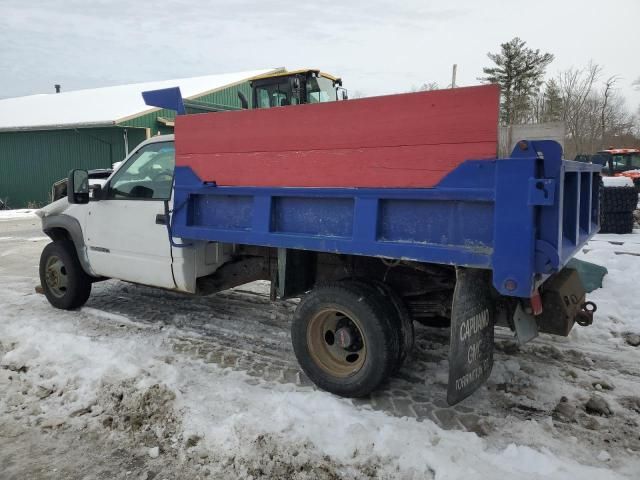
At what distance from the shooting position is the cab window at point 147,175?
4898 mm

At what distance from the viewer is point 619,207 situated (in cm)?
1028

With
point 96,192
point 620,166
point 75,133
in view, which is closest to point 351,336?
point 96,192

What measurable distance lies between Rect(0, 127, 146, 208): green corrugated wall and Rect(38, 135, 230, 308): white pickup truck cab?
16239mm

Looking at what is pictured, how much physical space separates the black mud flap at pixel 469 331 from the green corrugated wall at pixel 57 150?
19.8 meters

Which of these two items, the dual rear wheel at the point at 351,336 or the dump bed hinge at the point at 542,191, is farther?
the dual rear wheel at the point at 351,336

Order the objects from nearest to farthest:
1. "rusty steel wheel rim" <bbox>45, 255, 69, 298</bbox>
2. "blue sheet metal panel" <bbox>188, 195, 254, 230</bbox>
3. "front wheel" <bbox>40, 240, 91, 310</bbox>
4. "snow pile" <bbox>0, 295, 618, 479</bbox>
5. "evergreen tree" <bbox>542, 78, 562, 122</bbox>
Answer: "snow pile" <bbox>0, 295, 618, 479</bbox>, "blue sheet metal panel" <bbox>188, 195, 254, 230</bbox>, "front wheel" <bbox>40, 240, 91, 310</bbox>, "rusty steel wheel rim" <bbox>45, 255, 69, 298</bbox>, "evergreen tree" <bbox>542, 78, 562, 122</bbox>

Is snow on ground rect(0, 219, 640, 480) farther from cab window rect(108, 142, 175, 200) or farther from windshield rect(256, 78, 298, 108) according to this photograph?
windshield rect(256, 78, 298, 108)

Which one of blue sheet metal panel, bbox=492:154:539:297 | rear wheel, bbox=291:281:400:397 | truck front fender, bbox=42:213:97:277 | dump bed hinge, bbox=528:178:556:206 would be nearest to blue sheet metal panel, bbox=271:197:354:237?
rear wheel, bbox=291:281:400:397

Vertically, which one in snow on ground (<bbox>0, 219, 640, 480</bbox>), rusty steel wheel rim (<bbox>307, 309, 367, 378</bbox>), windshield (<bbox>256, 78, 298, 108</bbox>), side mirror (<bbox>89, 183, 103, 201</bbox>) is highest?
windshield (<bbox>256, 78, 298, 108</bbox>)

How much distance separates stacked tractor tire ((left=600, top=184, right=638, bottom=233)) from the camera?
33.7 feet

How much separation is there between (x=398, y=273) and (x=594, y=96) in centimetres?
3847

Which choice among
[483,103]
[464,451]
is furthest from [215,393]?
[483,103]

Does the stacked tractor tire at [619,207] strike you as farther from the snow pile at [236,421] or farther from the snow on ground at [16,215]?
the snow on ground at [16,215]

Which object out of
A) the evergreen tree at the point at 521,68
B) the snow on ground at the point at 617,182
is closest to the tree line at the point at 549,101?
the evergreen tree at the point at 521,68
